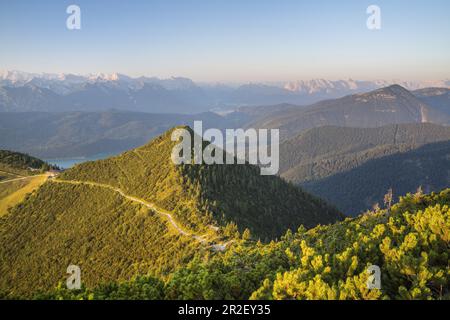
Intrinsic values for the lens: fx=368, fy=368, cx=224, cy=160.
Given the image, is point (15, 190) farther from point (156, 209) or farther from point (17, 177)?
point (156, 209)

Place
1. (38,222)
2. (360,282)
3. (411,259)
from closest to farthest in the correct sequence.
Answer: (360,282)
(411,259)
(38,222)

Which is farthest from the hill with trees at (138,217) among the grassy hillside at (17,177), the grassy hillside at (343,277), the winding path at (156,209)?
the grassy hillside at (343,277)

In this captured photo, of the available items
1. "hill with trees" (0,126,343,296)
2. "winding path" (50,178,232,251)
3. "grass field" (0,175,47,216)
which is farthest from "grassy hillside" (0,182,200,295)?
"grass field" (0,175,47,216)

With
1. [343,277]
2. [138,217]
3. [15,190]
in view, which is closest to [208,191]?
[138,217]

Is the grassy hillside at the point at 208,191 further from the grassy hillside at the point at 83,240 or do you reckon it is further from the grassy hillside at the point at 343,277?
the grassy hillside at the point at 343,277

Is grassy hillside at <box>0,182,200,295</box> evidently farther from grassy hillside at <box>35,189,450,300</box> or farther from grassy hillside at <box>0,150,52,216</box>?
grassy hillside at <box>35,189,450,300</box>

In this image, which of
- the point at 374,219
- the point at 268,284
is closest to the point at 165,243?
the point at 374,219
